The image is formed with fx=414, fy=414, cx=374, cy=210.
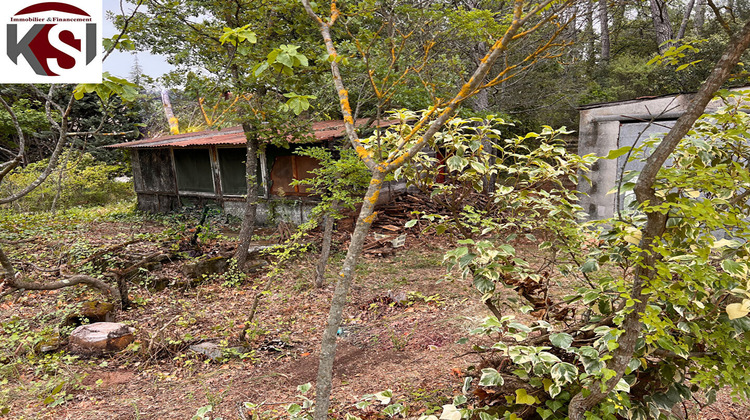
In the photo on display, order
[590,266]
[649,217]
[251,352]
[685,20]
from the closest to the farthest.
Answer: [649,217], [590,266], [251,352], [685,20]

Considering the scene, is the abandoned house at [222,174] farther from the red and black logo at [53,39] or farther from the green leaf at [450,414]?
the green leaf at [450,414]

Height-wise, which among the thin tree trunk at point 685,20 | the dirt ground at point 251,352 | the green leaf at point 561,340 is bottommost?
the dirt ground at point 251,352

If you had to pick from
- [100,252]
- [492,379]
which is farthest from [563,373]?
[100,252]

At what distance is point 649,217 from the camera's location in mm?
2066

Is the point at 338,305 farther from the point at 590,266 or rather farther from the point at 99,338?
the point at 99,338

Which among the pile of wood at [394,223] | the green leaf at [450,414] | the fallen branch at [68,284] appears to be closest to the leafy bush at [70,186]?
the fallen branch at [68,284]

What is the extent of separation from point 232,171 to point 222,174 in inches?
18.8

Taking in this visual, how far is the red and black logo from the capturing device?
158 inches

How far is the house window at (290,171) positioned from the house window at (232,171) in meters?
1.11

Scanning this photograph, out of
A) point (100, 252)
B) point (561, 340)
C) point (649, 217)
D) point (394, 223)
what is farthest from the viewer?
point (394, 223)

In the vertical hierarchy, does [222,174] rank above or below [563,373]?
above

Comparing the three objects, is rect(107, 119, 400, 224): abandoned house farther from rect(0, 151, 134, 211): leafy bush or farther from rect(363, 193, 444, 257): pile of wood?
Answer: rect(0, 151, 134, 211): leafy bush

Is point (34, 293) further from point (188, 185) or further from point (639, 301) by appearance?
Answer: point (639, 301)

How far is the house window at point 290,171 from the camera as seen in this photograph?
11328 mm
